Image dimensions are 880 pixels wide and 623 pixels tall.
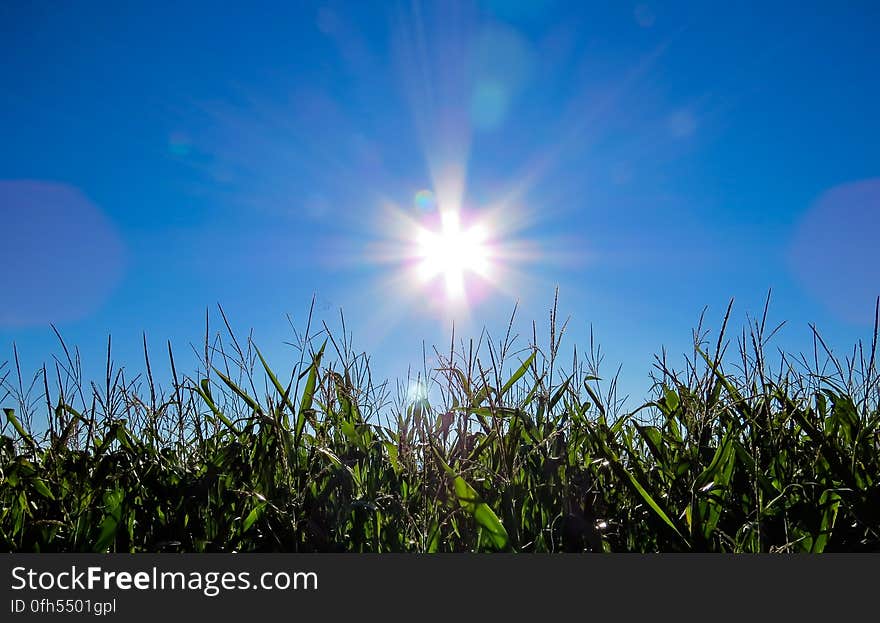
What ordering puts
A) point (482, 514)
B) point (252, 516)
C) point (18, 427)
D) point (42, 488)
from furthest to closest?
1. point (18, 427)
2. point (42, 488)
3. point (252, 516)
4. point (482, 514)

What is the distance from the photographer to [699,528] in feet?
6.66

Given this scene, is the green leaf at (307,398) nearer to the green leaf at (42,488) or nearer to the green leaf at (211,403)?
the green leaf at (211,403)

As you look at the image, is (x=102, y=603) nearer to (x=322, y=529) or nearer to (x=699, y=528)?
(x=322, y=529)

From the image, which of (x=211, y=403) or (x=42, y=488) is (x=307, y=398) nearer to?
(x=211, y=403)

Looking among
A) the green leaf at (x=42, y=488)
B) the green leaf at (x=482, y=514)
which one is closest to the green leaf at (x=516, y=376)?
the green leaf at (x=482, y=514)

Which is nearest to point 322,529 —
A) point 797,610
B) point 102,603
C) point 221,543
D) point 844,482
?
point 221,543

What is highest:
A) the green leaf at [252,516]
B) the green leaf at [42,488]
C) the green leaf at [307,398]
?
the green leaf at [307,398]

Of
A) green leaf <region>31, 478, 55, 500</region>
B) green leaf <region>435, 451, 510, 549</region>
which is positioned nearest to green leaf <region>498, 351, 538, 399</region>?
green leaf <region>435, 451, 510, 549</region>

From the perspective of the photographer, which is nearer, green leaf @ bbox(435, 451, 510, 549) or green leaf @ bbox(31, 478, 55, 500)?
green leaf @ bbox(435, 451, 510, 549)

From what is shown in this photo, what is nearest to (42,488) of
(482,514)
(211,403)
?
(211,403)

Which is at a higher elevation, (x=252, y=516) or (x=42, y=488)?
(x=42, y=488)

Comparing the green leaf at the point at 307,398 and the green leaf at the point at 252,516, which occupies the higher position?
the green leaf at the point at 307,398

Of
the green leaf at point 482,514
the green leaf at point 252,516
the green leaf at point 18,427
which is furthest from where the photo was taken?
the green leaf at point 18,427

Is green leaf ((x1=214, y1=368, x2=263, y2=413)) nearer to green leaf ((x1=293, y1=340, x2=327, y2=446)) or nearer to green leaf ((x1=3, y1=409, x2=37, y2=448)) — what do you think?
green leaf ((x1=293, y1=340, x2=327, y2=446))
